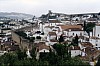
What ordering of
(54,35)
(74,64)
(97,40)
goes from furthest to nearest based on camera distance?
1. (54,35)
2. (97,40)
3. (74,64)

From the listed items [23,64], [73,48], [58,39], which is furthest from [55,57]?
[58,39]

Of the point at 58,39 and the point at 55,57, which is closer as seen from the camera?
the point at 55,57

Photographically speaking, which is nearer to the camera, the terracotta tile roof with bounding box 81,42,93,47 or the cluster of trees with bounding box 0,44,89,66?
the cluster of trees with bounding box 0,44,89,66

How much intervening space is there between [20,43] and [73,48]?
23.6 ft

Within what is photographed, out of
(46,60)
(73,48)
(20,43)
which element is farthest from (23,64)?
(20,43)

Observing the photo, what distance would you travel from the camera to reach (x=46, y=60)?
2125cm

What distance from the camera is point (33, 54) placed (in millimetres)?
23172

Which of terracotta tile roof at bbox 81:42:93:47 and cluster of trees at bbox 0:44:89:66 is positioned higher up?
cluster of trees at bbox 0:44:89:66

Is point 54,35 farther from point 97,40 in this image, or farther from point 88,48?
point 88,48

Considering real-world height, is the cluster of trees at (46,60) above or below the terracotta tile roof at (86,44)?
above

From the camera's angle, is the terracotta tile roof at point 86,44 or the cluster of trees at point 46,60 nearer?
the cluster of trees at point 46,60

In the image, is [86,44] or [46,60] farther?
[86,44]

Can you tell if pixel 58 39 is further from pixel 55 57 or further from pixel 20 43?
pixel 55 57

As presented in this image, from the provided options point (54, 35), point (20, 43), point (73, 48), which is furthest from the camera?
point (54, 35)
